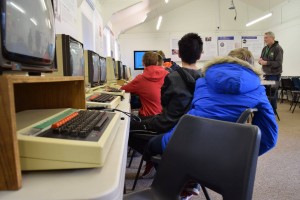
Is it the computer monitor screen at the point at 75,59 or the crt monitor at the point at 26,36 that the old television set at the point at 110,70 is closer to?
the computer monitor screen at the point at 75,59

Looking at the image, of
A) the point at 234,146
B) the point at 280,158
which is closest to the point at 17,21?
the point at 234,146

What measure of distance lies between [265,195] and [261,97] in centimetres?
101

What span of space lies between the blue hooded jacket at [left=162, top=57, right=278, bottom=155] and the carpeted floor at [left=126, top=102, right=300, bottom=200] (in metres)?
0.83

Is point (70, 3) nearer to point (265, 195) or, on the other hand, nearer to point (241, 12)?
point (265, 195)

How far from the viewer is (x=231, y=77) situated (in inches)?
46.8

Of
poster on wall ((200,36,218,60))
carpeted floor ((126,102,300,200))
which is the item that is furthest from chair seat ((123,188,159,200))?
poster on wall ((200,36,218,60))

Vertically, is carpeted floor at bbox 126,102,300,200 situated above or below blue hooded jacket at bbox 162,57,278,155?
below

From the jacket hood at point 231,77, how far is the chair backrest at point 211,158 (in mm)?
319

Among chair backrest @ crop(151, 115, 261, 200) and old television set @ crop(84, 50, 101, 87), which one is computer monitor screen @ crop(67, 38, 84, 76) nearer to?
old television set @ crop(84, 50, 101, 87)

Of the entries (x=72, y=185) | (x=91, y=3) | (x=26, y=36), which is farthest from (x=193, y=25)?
(x=72, y=185)

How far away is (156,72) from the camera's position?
244 centimetres

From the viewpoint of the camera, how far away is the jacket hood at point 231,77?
1.19 meters

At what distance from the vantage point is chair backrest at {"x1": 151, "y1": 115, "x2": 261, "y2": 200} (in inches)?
30.2

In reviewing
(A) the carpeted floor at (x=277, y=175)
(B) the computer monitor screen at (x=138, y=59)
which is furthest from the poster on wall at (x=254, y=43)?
(A) the carpeted floor at (x=277, y=175)
